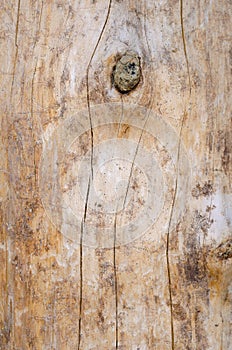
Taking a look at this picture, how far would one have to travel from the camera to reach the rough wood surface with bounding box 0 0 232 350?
1.55m

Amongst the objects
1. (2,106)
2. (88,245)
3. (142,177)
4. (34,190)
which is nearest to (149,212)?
(142,177)

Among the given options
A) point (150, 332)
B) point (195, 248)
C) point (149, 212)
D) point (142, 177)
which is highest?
point (142, 177)

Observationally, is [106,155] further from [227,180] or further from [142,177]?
[227,180]

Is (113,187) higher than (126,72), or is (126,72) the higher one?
(126,72)

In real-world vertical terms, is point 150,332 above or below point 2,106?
below

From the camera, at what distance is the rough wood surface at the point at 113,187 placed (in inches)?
61.1

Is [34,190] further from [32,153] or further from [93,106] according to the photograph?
[93,106]

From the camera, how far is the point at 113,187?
155 cm

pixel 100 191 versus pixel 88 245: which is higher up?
pixel 100 191

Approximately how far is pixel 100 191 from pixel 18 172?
0.94 feet

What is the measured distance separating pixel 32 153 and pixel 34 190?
0.12 meters

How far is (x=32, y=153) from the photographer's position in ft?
5.20

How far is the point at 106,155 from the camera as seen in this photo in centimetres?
156

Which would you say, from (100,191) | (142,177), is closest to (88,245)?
(100,191)
